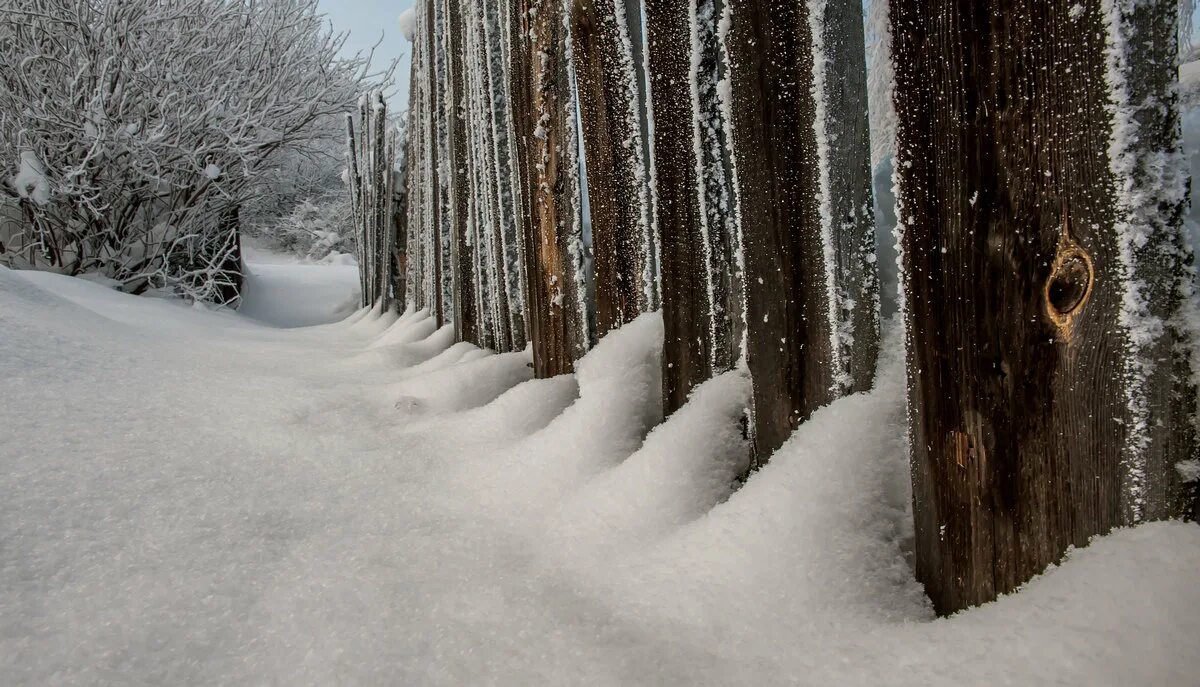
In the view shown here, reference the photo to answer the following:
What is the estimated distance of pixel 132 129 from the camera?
4895 millimetres

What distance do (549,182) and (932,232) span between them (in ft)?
4.12

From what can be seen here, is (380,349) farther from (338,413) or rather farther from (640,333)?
(640,333)

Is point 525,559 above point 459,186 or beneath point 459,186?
beneath

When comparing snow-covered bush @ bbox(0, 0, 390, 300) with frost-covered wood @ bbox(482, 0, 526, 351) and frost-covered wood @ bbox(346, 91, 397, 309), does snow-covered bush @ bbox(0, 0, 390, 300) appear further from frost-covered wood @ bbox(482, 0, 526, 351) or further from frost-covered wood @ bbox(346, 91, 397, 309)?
frost-covered wood @ bbox(482, 0, 526, 351)

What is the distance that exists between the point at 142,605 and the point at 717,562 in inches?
32.9

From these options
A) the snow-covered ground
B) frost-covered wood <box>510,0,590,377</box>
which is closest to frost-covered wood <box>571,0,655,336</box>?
frost-covered wood <box>510,0,590,377</box>

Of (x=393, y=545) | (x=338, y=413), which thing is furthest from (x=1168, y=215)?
(x=338, y=413)

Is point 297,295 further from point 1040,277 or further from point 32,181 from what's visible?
point 1040,277

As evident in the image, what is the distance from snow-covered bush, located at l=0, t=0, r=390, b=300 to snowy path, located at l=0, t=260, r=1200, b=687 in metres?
4.11

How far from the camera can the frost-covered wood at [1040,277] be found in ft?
2.07

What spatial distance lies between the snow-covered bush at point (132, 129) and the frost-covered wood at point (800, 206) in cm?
541

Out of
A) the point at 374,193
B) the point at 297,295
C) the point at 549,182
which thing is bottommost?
the point at 297,295

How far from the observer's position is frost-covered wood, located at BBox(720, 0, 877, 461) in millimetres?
994

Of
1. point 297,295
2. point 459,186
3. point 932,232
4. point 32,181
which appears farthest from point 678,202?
point 297,295
